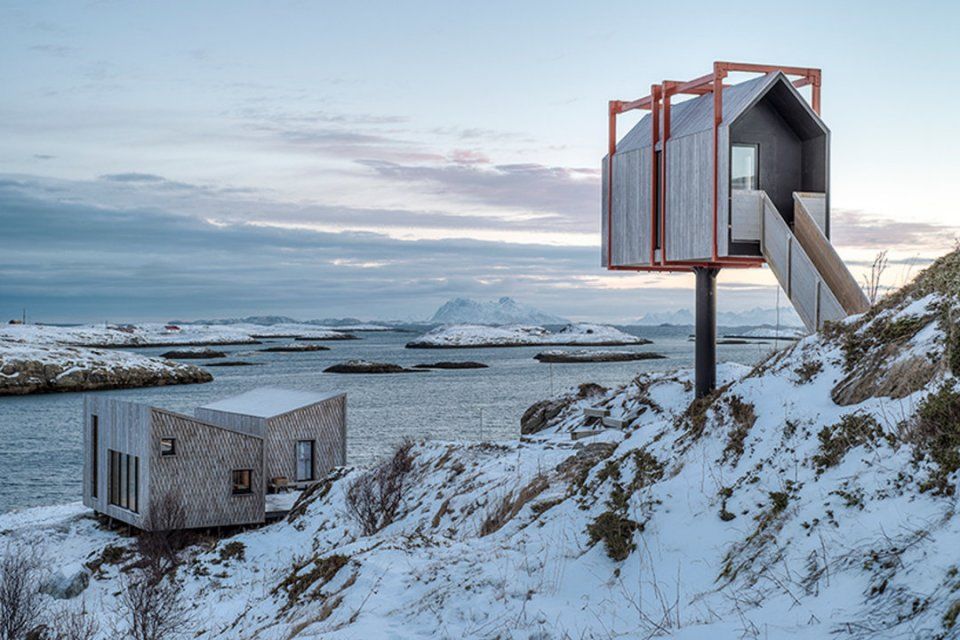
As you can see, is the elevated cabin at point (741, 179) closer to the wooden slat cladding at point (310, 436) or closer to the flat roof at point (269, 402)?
the wooden slat cladding at point (310, 436)

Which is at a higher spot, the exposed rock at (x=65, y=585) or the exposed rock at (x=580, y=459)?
the exposed rock at (x=580, y=459)

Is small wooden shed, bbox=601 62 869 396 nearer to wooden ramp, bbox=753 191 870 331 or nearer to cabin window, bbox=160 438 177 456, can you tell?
wooden ramp, bbox=753 191 870 331

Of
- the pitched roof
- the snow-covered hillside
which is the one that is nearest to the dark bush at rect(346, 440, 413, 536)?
the snow-covered hillside

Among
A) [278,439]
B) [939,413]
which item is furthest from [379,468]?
[939,413]

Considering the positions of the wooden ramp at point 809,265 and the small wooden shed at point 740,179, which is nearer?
the wooden ramp at point 809,265

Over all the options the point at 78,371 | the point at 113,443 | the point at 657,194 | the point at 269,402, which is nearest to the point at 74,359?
the point at 78,371

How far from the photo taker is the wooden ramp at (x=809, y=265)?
1516 cm

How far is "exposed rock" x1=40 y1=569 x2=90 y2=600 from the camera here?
22.8m

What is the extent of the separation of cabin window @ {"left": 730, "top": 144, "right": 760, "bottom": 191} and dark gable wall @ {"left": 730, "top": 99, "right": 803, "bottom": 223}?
0.11m

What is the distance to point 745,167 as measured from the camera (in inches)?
694

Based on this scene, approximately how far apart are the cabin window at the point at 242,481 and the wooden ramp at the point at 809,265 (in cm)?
2151

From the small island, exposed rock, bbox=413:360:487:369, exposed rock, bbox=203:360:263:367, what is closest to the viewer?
exposed rock, bbox=413:360:487:369

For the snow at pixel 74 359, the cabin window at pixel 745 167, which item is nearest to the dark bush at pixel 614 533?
the cabin window at pixel 745 167

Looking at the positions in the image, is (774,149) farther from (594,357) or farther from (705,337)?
(594,357)
